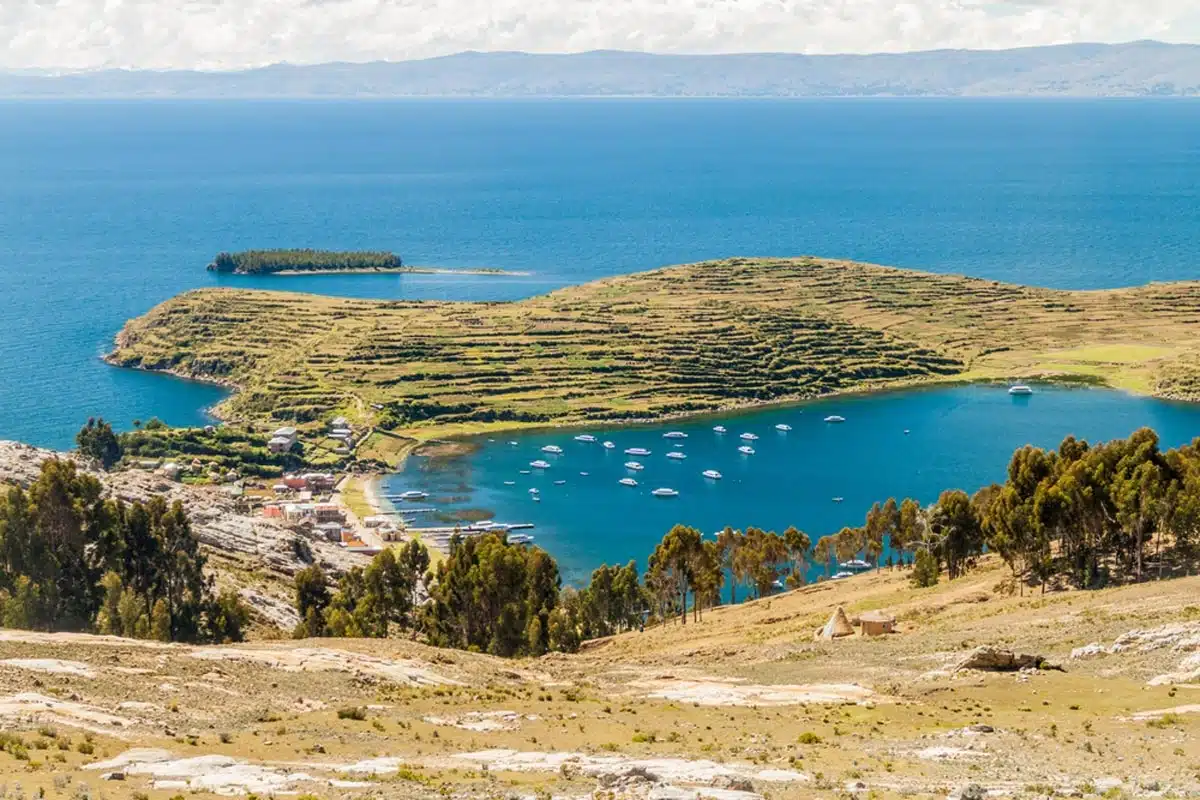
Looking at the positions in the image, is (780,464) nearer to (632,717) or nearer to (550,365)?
(550,365)

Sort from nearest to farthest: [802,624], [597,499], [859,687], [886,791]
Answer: [886,791], [859,687], [802,624], [597,499]

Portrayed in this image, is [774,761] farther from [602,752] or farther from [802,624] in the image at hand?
[802,624]

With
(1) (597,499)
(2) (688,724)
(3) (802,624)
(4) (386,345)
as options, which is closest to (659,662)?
(3) (802,624)

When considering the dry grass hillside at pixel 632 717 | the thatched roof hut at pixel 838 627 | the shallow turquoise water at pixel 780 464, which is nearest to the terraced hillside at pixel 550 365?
the shallow turquoise water at pixel 780 464

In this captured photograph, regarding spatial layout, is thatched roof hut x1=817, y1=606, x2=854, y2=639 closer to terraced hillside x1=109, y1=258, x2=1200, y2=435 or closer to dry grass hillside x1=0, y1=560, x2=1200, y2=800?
dry grass hillside x1=0, y1=560, x2=1200, y2=800

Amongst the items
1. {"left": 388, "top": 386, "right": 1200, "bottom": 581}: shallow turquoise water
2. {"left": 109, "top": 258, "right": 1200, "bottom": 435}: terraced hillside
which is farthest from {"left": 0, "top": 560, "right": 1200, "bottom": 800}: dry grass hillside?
{"left": 109, "top": 258, "right": 1200, "bottom": 435}: terraced hillside

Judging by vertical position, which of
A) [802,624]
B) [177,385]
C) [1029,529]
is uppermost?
[177,385]

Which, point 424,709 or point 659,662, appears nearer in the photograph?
point 424,709

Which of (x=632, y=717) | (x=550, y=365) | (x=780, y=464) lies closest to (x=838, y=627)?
(x=632, y=717)
